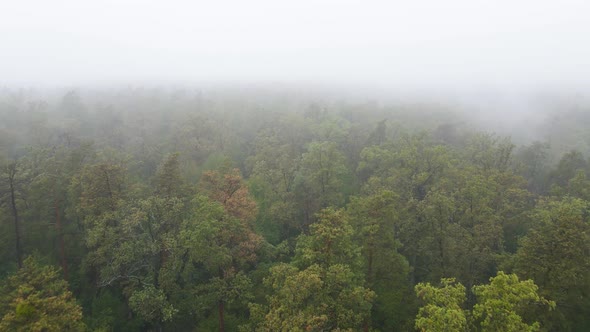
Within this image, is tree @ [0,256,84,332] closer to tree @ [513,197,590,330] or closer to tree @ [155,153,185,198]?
tree @ [155,153,185,198]

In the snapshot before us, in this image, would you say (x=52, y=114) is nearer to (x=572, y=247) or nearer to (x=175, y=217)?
(x=175, y=217)

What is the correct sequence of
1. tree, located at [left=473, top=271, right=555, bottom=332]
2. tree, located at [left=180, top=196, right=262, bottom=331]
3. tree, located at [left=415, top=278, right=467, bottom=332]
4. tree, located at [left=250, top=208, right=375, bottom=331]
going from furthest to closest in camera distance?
1. tree, located at [left=180, top=196, right=262, bottom=331]
2. tree, located at [left=250, top=208, right=375, bottom=331]
3. tree, located at [left=473, top=271, right=555, bottom=332]
4. tree, located at [left=415, top=278, right=467, bottom=332]

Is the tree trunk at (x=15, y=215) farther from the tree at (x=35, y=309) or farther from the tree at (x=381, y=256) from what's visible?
the tree at (x=381, y=256)

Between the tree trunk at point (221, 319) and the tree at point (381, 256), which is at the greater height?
the tree at point (381, 256)

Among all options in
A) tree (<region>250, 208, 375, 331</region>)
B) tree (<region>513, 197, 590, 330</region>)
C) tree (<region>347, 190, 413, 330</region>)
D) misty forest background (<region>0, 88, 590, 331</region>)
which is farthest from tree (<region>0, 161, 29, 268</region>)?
tree (<region>513, 197, 590, 330</region>)

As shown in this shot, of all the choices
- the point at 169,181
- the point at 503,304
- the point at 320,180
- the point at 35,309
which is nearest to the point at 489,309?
the point at 503,304

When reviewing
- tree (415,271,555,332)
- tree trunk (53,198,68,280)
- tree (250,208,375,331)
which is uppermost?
tree (415,271,555,332)

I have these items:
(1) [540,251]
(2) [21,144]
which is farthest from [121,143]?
(1) [540,251]

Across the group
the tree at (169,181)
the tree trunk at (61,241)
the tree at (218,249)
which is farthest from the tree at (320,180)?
the tree trunk at (61,241)

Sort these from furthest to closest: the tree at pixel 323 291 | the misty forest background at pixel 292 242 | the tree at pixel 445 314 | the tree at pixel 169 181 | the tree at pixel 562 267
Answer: the tree at pixel 169 181 < the tree at pixel 562 267 < the misty forest background at pixel 292 242 < the tree at pixel 323 291 < the tree at pixel 445 314
